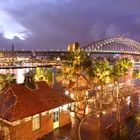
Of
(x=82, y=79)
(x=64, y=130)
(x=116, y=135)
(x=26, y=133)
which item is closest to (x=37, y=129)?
(x=26, y=133)

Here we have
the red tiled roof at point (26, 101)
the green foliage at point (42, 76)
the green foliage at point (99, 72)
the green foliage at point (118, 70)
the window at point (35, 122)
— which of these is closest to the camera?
the red tiled roof at point (26, 101)

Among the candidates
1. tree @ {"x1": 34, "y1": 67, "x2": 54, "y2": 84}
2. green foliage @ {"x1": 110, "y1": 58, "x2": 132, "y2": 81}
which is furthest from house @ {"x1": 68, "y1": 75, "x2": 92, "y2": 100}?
tree @ {"x1": 34, "y1": 67, "x2": 54, "y2": 84}

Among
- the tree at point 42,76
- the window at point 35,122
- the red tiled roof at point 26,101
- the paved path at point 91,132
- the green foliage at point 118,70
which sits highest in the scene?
the green foliage at point 118,70

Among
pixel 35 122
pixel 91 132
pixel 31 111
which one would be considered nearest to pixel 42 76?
pixel 91 132

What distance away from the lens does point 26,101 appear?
3262 cm

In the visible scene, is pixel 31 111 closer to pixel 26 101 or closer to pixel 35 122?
pixel 35 122

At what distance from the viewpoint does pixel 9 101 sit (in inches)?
1266

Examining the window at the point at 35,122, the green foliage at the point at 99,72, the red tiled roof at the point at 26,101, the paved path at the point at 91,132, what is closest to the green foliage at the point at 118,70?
the green foliage at the point at 99,72

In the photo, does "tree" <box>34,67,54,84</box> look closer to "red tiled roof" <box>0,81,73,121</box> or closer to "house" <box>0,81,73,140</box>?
"house" <box>0,81,73,140</box>

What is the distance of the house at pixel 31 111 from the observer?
29391 mm

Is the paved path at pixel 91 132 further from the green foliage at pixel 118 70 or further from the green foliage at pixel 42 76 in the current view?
the green foliage at pixel 42 76

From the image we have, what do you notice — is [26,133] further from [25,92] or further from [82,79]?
[82,79]

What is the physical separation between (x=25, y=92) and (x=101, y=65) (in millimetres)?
26530

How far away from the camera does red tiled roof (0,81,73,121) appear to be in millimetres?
30188
